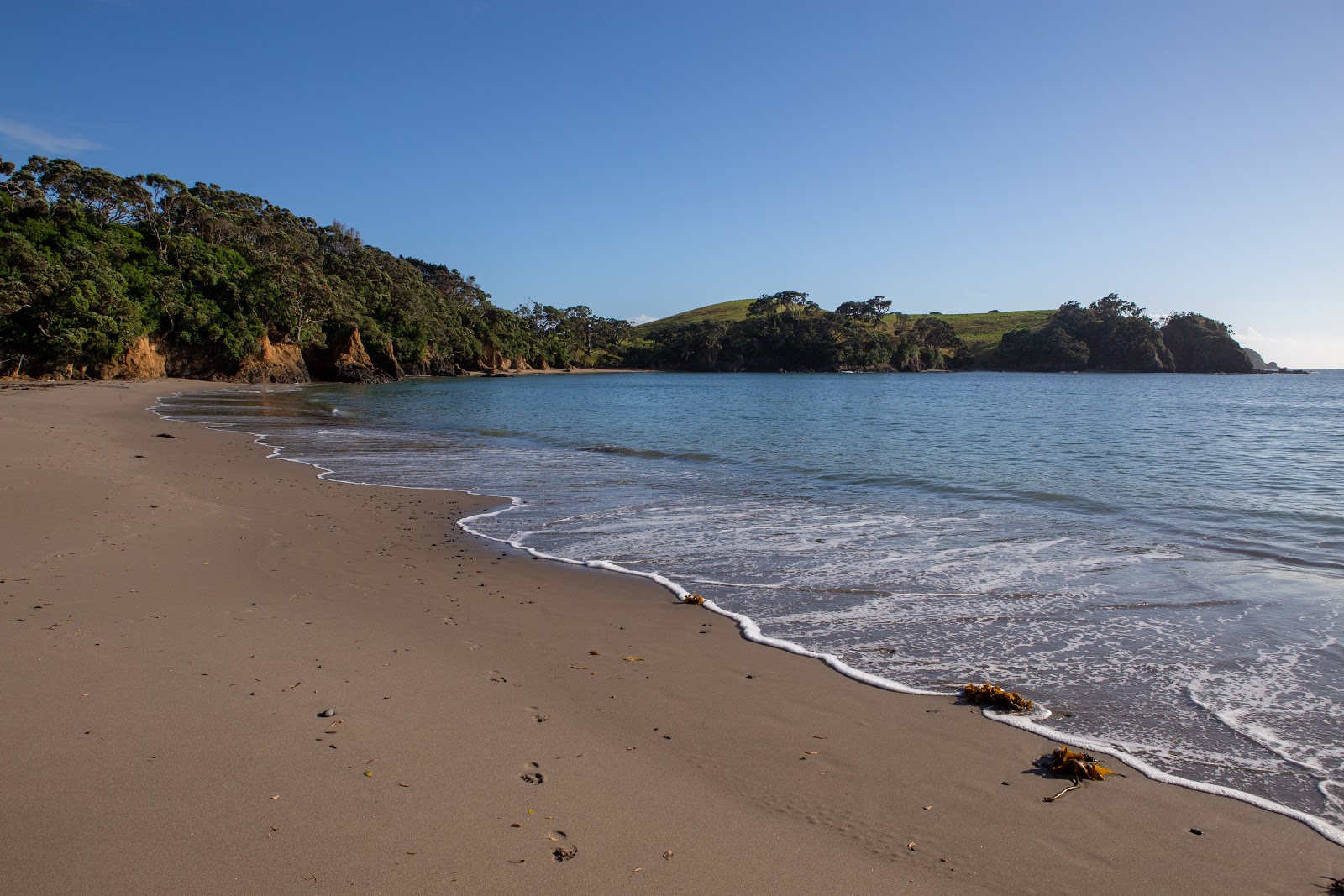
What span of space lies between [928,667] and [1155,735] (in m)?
1.40

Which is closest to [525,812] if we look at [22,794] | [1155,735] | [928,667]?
[22,794]

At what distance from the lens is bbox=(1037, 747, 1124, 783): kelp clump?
370cm

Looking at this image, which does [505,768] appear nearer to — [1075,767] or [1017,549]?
[1075,767]

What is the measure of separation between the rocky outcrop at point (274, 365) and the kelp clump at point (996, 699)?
63015mm

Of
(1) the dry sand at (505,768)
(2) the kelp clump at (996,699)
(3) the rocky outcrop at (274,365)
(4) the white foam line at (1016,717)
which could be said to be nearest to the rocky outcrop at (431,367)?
(3) the rocky outcrop at (274,365)

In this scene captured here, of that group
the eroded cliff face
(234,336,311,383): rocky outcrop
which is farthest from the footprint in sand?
(234,336,311,383): rocky outcrop

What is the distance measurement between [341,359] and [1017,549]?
231 ft

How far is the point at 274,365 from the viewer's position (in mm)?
59906

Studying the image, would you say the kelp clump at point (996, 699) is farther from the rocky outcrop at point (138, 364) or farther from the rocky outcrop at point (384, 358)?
the rocky outcrop at point (384, 358)

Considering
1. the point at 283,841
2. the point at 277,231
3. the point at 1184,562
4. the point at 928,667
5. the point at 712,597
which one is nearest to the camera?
the point at 283,841

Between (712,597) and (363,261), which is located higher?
(363,261)

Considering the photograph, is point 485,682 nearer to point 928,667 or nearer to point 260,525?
point 928,667

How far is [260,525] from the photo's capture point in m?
9.42

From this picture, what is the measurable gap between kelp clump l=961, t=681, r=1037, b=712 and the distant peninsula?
46456 millimetres
